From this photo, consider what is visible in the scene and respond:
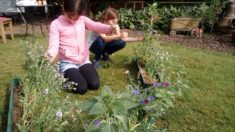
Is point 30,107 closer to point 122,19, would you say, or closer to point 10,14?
point 122,19

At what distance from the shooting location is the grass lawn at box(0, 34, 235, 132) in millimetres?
3662

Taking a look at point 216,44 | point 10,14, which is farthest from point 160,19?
point 10,14

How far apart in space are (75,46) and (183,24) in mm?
5008

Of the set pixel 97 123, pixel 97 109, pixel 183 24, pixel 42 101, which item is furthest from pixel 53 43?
pixel 183 24

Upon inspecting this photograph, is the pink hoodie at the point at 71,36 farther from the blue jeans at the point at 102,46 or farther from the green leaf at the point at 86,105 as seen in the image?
the green leaf at the point at 86,105

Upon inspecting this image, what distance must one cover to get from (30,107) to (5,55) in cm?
342

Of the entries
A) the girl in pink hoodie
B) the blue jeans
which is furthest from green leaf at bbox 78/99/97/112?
the blue jeans

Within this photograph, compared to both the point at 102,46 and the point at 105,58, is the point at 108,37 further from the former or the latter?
the point at 105,58

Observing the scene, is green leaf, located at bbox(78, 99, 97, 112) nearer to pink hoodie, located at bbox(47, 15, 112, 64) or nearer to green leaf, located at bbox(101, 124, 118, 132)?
green leaf, located at bbox(101, 124, 118, 132)

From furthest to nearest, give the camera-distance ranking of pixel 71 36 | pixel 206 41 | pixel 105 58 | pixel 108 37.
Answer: pixel 206 41
pixel 105 58
pixel 108 37
pixel 71 36

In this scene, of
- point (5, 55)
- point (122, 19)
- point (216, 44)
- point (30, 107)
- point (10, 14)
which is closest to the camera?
point (30, 107)

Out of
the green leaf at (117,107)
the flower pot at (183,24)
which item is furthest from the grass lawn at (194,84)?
the flower pot at (183,24)

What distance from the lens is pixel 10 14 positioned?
1095 cm

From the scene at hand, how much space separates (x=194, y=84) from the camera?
479 cm
